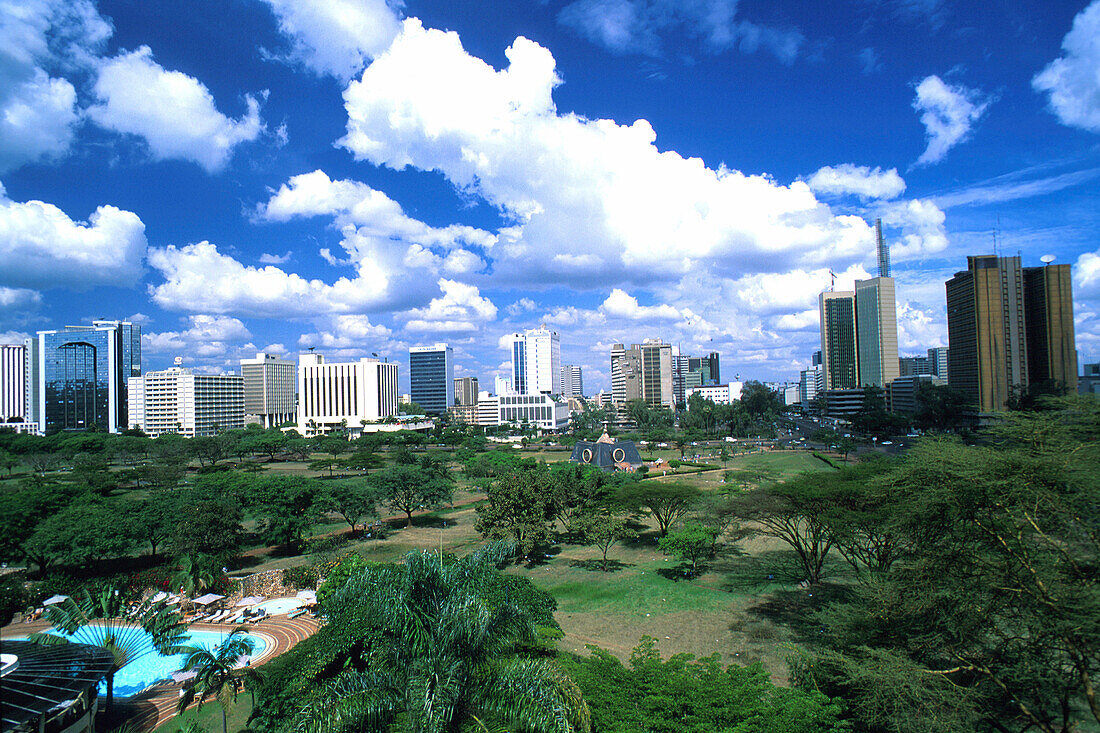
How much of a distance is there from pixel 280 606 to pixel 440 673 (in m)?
16.9

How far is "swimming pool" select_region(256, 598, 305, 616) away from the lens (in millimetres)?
19797

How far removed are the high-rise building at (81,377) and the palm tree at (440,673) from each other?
347ft

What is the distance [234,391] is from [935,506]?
136 meters

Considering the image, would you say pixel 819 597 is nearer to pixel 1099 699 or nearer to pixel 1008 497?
pixel 1099 699

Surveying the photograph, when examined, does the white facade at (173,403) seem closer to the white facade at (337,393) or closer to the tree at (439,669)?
the white facade at (337,393)

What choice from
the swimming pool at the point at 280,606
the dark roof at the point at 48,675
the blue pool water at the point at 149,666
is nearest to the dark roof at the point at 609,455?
the swimming pool at the point at 280,606

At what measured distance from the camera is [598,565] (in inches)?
949

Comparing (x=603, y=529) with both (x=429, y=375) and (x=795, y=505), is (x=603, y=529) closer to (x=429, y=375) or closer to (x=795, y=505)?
(x=795, y=505)

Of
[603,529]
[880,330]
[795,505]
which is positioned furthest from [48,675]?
[880,330]

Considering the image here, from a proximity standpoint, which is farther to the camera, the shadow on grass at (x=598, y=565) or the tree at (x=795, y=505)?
the shadow on grass at (x=598, y=565)

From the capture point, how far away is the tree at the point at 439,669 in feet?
22.3

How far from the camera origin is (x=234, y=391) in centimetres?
11919

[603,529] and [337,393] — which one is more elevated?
[337,393]

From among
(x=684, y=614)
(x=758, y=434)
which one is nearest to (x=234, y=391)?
(x=758, y=434)
